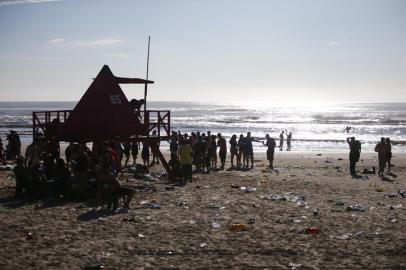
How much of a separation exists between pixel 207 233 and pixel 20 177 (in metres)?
6.42

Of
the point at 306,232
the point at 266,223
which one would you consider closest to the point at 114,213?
the point at 266,223

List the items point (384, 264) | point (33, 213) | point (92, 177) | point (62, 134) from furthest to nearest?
point (62, 134) < point (92, 177) < point (33, 213) < point (384, 264)

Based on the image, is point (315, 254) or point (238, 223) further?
point (238, 223)

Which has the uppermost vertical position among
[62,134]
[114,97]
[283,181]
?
[114,97]

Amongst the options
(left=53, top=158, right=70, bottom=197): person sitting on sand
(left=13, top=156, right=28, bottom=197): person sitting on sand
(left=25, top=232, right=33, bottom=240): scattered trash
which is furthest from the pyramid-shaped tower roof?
(left=25, top=232, right=33, bottom=240): scattered trash

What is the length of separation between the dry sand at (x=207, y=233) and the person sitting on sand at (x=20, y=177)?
1.17ft

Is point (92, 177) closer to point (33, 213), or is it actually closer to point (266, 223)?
point (33, 213)

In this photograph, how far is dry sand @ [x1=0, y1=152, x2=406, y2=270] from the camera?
25.8 ft

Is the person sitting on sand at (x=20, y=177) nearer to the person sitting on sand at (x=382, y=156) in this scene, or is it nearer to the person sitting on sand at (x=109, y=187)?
the person sitting on sand at (x=109, y=187)

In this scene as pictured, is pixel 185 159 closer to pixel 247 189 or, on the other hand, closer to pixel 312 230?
pixel 247 189

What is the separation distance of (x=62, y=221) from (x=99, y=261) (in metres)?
3.08

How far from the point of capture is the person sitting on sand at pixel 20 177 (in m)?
13.3

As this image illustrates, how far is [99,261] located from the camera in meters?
7.78

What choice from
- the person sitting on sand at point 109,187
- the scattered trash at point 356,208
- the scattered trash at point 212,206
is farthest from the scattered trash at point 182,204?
the scattered trash at point 356,208
